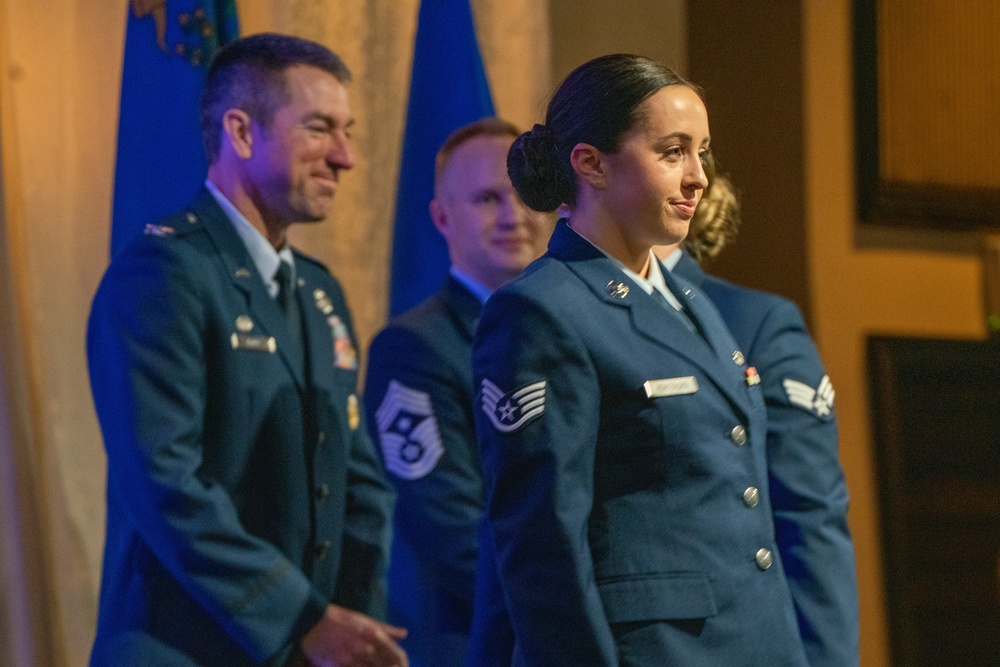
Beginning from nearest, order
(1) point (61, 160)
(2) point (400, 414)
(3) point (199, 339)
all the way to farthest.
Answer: (3) point (199, 339) → (2) point (400, 414) → (1) point (61, 160)

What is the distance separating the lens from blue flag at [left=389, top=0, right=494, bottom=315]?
2.87m

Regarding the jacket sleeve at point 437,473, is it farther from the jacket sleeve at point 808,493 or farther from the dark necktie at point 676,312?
the dark necktie at point 676,312

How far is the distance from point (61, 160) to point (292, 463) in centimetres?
91

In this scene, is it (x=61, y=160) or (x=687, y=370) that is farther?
(x=61, y=160)

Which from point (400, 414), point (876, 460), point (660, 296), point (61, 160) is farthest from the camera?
point (876, 460)

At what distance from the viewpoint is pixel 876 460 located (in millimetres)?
3271

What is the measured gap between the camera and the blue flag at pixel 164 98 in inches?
96.8

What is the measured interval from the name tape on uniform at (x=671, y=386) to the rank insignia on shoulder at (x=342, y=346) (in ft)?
2.64

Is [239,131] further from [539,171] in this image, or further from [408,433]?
[539,171]

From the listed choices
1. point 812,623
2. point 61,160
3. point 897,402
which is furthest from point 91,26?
point 897,402

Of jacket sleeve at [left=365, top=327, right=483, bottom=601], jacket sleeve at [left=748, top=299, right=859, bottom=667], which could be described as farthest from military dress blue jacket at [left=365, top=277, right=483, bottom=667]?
jacket sleeve at [left=748, top=299, right=859, bottom=667]

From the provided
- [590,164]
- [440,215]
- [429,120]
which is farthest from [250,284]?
[429,120]

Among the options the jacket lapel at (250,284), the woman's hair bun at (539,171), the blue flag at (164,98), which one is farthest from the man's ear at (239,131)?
the woman's hair bun at (539,171)

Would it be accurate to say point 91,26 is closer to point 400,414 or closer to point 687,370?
point 400,414
